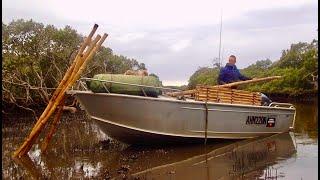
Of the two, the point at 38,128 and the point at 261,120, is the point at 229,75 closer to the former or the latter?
the point at 261,120

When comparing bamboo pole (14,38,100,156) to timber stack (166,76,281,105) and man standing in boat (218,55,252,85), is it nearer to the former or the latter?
timber stack (166,76,281,105)

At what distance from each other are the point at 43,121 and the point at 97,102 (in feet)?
4.45

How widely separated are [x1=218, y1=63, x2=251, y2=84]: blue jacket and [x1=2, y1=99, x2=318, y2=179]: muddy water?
1.94 meters

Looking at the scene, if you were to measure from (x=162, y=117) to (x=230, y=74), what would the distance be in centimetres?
349

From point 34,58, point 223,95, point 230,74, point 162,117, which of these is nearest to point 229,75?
point 230,74

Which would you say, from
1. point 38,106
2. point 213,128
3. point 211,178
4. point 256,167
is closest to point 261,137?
point 213,128

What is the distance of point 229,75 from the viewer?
14.4 meters

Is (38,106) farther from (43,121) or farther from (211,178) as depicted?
(211,178)

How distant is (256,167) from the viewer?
9.80 meters

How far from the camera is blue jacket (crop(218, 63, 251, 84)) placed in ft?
47.3

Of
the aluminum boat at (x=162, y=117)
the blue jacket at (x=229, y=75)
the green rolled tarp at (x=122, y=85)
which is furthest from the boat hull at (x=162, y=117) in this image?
the blue jacket at (x=229, y=75)

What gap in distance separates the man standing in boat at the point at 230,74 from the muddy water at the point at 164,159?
1.94 m

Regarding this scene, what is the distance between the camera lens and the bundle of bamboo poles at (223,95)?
12609 mm

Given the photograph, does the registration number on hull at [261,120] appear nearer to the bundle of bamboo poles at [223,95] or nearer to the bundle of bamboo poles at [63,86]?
the bundle of bamboo poles at [223,95]
